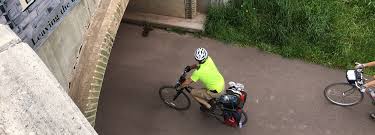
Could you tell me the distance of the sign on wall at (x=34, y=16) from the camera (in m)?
3.89

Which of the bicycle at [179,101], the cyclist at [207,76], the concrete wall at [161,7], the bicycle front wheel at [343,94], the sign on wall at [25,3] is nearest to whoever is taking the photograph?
the sign on wall at [25,3]

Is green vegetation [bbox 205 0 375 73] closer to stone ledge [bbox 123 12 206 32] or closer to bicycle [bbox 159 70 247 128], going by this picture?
stone ledge [bbox 123 12 206 32]

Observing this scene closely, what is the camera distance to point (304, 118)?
8.33 metres

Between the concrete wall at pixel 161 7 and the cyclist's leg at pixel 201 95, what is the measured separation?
10.1 ft

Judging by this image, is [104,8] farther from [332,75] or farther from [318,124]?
[332,75]

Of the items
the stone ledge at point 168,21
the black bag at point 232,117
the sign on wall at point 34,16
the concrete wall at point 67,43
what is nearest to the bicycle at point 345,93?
the black bag at point 232,117

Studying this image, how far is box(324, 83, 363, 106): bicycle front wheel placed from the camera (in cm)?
832

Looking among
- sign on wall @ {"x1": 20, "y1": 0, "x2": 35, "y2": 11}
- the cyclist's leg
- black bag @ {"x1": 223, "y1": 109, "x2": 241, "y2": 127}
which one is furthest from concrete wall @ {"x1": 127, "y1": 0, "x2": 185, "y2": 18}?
sign on wall @ {"x1": 20, "y1": 0, "x2": 35, "y2": 11}

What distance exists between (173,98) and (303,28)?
147 inches

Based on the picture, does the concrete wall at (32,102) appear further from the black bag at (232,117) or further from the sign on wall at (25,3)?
the black bag at (232,117)

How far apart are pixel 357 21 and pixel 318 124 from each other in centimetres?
352

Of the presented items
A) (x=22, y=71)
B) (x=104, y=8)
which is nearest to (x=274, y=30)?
(x=104, y=8)

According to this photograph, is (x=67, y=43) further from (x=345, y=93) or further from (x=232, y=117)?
(x=345, y=93)

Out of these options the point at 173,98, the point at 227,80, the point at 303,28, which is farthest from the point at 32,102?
the point at 303,28
